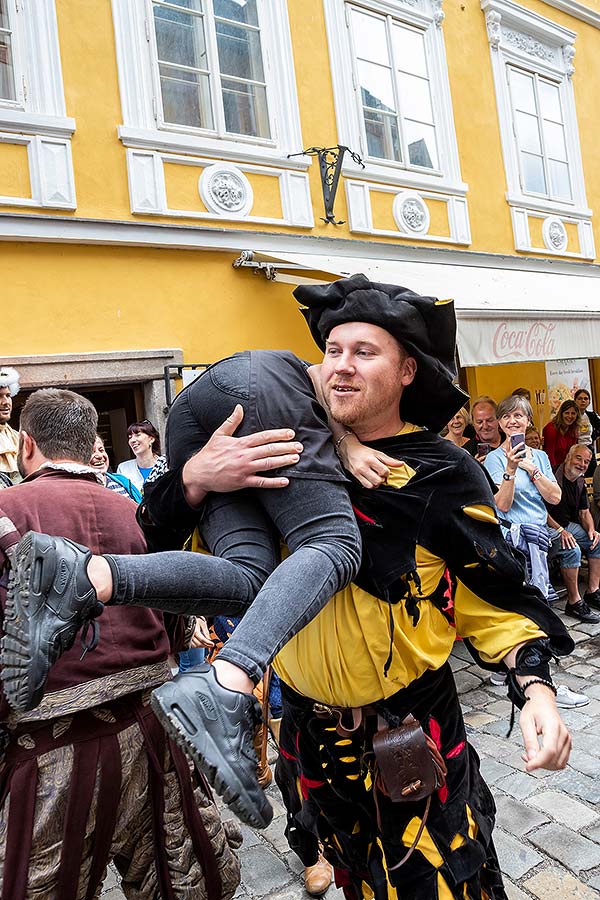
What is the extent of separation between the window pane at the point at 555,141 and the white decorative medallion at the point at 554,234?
104 centimetres

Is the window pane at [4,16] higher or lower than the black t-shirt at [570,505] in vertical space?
higher

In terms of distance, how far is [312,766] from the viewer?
1838 mm

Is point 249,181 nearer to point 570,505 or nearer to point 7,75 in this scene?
point 7,75

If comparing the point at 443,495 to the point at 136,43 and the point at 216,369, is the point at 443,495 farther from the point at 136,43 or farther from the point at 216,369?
the point at 136,43

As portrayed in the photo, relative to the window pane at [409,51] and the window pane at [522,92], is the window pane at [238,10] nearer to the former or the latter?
the window pane at [409,51]

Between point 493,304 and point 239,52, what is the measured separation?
366cm

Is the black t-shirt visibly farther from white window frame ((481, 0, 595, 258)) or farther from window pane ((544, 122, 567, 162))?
window pane ((544, 122, 567, 162))

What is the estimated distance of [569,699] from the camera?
4.22 metres

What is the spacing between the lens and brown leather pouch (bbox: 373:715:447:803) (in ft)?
5.31

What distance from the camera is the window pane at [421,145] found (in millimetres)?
8320

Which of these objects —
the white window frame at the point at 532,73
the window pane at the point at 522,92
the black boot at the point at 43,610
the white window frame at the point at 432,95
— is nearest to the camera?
the black boot at the point at 43,610

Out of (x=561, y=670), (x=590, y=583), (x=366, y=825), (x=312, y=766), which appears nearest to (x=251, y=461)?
(x=312, y=766)

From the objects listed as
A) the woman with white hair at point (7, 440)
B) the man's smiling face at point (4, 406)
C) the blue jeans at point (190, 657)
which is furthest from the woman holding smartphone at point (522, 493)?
the man's smiling face at point (4, 406)

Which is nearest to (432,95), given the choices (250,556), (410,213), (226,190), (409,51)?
(409,51)
